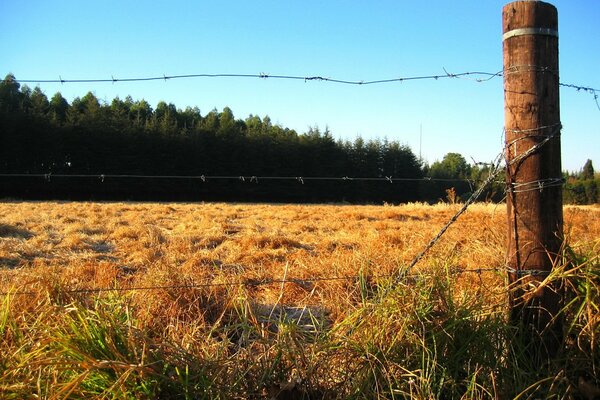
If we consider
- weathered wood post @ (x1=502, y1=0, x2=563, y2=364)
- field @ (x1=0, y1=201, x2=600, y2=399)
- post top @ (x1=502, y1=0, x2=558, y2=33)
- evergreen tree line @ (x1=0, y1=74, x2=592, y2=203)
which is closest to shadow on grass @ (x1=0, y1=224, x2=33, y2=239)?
field @ (x1=0, y1=201, x2=600, y2=399)

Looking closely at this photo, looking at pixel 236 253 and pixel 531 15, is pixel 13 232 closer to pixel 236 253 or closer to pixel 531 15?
pixel 236 253

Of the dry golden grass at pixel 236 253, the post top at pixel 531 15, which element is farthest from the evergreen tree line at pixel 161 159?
the post top at pixel 531 15

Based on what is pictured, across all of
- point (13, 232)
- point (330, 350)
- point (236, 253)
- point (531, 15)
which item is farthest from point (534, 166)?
point (13, 232)

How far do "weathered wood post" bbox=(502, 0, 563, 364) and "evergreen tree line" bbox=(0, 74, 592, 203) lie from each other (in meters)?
28.9

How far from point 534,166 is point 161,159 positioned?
37189 mm

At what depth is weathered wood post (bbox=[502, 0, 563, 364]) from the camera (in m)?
2.67

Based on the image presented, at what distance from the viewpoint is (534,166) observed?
269 cm

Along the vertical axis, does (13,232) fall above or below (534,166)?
below

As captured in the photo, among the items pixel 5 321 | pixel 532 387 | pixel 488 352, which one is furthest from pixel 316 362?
pixel 5 321

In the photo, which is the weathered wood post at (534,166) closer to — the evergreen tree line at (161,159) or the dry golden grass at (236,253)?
the dry golden grass at (236,253)

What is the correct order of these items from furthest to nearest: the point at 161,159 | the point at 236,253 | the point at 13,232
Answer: the point at 161,159 → the point at 13,232 → the point at 236,253

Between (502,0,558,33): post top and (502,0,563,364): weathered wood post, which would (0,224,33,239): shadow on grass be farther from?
(502,0,558,33): post top

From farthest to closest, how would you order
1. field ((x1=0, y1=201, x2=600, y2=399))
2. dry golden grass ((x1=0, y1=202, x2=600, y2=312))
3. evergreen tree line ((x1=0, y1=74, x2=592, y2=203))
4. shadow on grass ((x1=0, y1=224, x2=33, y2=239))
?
evergreen tree line ((x1=0, y1=74, x2=592, y2=203))
shadow on grass ((x1=0, y1=224, x2=33, y2=239))
dry golden grass ((x1=0, y1=202, x2=600, y2=312))
field ((x1=0, y1=201, x2=600, y2=399))

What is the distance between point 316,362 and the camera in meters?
2.41
